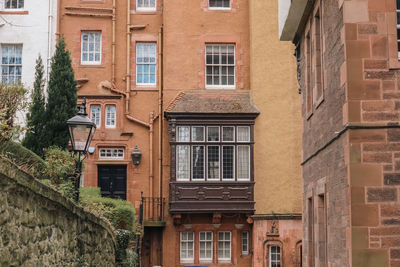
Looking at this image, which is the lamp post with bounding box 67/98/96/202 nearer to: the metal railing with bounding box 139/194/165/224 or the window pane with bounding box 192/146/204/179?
the window pane with bounding box 192/146/204/179

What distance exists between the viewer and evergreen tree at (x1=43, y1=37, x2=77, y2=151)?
22828 millimetres

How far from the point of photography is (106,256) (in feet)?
42.4

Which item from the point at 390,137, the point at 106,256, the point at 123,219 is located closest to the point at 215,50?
the point at 123,219

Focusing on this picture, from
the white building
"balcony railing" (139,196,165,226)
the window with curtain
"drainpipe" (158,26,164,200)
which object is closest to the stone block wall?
"balcony railing" (139,196,165,226)

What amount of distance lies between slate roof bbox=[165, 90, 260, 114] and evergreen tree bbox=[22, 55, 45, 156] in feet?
15.7

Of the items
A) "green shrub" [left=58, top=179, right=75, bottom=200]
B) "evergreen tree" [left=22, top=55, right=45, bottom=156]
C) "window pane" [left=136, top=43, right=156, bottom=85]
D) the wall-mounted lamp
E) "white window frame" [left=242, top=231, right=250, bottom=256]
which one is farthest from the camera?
"window pane" [left=136, top=43, right=156, bottom=85]

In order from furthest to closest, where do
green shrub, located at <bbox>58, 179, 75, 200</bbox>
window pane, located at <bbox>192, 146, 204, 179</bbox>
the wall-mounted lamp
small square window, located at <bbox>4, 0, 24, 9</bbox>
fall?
small square window, located at <bbox>4, 0, 24, 9</bbox>
the wall-mounted lamp
window pane, located at <bbox>192, 146, 204, 179</bbox>
green shrub, located at <bbox>58, 179, 75, 200</bbox>

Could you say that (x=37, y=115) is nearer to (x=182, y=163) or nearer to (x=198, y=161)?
(x=182, y=163)

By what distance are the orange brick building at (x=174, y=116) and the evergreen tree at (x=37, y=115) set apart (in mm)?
2007

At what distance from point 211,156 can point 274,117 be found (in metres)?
2.89

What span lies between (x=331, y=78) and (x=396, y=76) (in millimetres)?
1526

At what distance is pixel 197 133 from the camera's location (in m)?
24.6

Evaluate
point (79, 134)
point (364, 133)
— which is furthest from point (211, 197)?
point (364, 133)

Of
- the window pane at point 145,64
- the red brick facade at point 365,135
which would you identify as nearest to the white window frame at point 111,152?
the window pane at point 145,64
